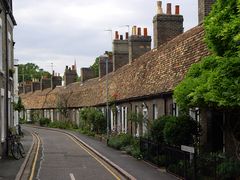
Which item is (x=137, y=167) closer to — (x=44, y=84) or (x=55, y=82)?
(x=55, y=82)

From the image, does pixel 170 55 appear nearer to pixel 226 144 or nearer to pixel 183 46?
pixel 183 46

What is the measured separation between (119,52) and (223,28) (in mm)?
33675

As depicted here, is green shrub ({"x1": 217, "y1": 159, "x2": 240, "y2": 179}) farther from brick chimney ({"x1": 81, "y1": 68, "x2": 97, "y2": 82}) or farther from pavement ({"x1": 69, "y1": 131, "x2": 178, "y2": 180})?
brick chimney ({"x1": 81, "y1": 68, "x2": 97, "y2": 82})

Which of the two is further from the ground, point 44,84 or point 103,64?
point 103,64

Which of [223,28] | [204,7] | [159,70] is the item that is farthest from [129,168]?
[223,28]

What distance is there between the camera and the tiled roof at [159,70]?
22.6 m

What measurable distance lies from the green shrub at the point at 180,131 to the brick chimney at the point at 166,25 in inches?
555

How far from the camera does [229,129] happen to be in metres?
15.4

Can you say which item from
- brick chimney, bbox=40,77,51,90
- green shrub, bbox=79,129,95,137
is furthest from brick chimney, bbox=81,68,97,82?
brick chimney, bbox=40,77,51,90

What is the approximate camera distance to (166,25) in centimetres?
3184

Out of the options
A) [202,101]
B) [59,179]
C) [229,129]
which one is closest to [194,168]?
[229,129]

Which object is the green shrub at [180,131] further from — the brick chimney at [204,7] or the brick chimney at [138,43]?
the brick chimney at [138,43]

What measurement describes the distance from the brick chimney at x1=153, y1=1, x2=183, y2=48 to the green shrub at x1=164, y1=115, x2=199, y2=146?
14088 millimetres

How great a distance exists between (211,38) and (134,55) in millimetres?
26391
